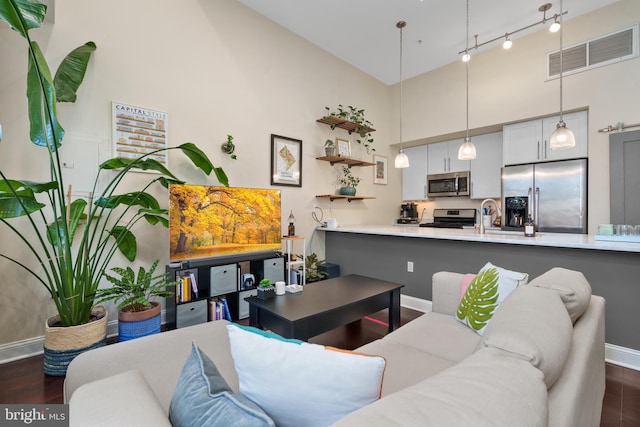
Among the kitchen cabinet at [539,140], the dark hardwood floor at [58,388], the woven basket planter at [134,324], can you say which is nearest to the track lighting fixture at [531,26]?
the kitchen cabinet at [539,140]

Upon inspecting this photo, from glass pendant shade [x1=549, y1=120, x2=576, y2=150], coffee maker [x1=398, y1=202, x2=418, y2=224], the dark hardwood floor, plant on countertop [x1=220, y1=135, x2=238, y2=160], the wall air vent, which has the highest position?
the wall air vent

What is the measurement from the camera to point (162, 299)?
3010 millimetres

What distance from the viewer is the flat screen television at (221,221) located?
2754 millimetres

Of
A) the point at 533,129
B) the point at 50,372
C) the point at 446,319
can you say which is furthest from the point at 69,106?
the point at 533,129

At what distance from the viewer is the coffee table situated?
75.4 inches

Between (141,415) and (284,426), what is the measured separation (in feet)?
1.15

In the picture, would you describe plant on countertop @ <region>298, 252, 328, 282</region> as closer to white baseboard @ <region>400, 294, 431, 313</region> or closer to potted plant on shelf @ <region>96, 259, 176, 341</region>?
white baseboard @ <region>400, 294, 431, 313</region>

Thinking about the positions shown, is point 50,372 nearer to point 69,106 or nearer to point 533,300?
point 69,106

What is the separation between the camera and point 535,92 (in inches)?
154

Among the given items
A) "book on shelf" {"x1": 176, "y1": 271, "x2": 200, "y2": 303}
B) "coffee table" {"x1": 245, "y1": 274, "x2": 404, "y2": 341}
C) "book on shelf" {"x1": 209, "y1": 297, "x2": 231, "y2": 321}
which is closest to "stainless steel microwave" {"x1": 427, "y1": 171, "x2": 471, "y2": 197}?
"coffee table" {"x1": 245, "y1": 274, "x2": 404, "y2": 341}

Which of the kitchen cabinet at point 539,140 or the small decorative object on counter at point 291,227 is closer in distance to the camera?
the kitchen cabinet at point 539,140

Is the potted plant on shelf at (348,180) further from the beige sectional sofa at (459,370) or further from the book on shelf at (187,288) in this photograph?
the beige sectional sofa at (459,370)

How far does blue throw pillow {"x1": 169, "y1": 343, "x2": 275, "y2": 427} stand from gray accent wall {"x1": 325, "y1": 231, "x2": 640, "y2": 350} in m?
2.90

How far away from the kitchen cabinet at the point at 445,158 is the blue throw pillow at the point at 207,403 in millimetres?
5152
